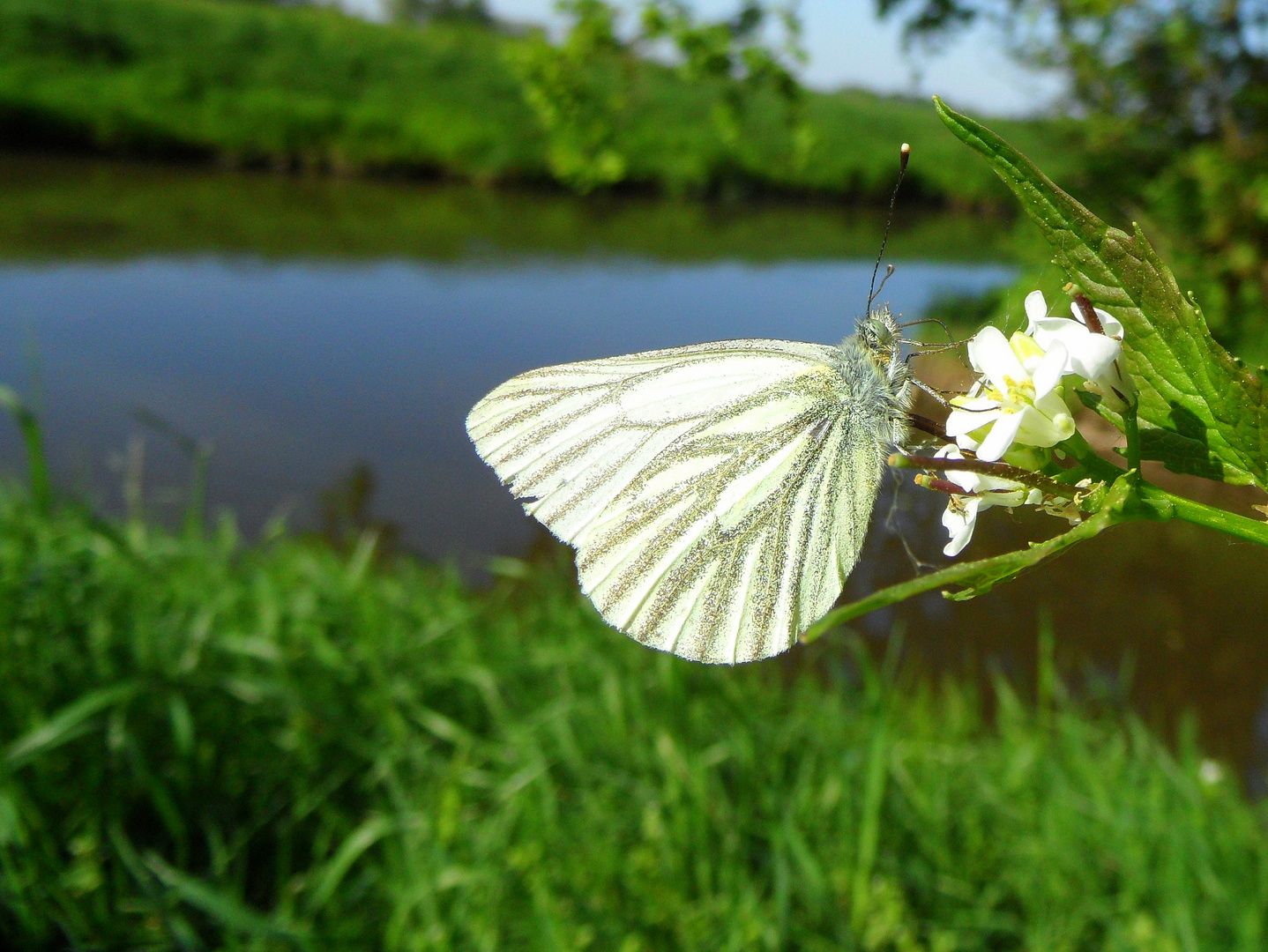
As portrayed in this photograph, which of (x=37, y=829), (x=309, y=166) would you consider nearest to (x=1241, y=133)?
(x=37, y=829)

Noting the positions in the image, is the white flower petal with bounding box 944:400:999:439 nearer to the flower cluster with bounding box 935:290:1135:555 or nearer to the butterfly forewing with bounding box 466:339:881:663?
the flower cluster with bounding box 935:290:1135:555

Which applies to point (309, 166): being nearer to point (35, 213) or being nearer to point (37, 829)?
point (35, 213)

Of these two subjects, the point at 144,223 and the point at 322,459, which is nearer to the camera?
the point at 322,459

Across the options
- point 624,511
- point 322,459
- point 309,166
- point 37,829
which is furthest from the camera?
point 309,166

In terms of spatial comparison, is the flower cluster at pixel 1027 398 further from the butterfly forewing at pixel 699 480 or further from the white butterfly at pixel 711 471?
the butterfly forewing at pixel 699 480

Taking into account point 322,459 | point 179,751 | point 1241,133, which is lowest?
point 322,459

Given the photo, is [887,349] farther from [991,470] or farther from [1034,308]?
[991,470]

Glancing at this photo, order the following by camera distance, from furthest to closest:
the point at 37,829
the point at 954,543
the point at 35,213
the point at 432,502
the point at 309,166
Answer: the point at 309,166, the point at 35,213, the point at 432,502, the point at 37,829, the point at 954,543

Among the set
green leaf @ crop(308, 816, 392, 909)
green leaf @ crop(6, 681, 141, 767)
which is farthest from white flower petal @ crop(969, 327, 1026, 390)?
green leaf @ crop(6, 681, 141, 767)

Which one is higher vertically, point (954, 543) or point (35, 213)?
point (954, 543)

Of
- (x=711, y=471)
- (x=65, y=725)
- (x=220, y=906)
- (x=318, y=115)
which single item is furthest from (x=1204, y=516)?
(x=318, y=115)
